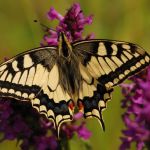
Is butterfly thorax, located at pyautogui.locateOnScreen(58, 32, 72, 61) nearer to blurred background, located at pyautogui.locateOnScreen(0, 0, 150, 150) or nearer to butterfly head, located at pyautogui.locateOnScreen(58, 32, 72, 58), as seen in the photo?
butterfly head, located at pyautogui.locateOnScreen(58, 32, 72, 58)

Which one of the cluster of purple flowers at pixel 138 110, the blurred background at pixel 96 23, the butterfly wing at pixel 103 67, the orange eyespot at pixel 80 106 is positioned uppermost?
the blurred background at pixel 96 23

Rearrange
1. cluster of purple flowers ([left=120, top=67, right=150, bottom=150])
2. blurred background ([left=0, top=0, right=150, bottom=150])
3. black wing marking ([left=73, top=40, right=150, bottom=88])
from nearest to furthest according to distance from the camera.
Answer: cluster of purple flowers ([left=120, top=67, right=150, bottom=150]) < black wing marking ([left=73, top=40, right=150, bottom=88]) < blurred background ([left=0, top=0, right=150, bottom=150])

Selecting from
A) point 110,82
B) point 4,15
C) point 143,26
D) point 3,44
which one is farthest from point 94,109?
point 4,15

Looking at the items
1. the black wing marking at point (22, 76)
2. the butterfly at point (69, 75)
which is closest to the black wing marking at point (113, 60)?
the butterfly at point (69, 75)

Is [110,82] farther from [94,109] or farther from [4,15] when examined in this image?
[4,15]

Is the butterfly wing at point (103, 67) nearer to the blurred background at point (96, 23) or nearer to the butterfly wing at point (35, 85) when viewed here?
the butterfly wing at point (35, 85)

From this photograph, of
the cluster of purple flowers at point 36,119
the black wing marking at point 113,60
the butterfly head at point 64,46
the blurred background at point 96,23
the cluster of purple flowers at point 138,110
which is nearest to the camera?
the cluster of purple flowers at point 138,110

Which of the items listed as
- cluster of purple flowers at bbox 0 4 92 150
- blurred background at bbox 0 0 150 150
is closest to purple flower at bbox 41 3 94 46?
cluster of purple flowers at bbox 0 4 92 150

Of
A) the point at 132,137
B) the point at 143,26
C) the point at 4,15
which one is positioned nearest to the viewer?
the point at 132,137

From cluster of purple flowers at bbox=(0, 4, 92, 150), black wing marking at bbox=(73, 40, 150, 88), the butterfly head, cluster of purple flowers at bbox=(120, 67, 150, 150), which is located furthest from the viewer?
cluster of purple flowers at bbox=(0, 4, 92, 150)
